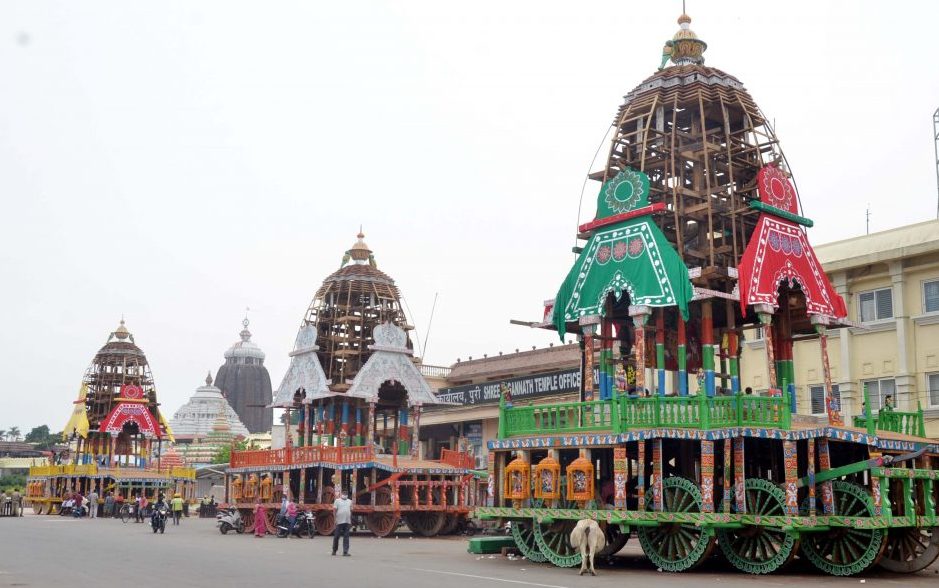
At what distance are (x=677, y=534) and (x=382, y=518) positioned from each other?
52.7 feet

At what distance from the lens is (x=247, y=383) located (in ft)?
381

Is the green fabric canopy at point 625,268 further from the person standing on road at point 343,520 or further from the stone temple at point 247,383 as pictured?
the stone temple at point 247,383

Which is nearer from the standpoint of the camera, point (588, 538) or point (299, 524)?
point (588, 538)

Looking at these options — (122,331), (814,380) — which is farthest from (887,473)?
(122,331)

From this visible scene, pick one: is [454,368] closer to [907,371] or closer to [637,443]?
[907,371]

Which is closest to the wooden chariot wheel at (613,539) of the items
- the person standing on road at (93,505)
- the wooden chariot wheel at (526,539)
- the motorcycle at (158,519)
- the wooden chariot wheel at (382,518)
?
the wooden chariot wheel at (526,539)

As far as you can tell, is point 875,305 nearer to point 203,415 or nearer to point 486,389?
Result: point 486,389

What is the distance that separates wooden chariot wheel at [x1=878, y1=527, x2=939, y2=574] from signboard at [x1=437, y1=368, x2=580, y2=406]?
27.5 metres

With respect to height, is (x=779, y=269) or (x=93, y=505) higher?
(x=779, y=269)

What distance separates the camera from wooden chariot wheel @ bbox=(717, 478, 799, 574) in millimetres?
17297

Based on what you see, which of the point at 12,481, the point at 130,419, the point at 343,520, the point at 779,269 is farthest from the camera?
the point at 12,481

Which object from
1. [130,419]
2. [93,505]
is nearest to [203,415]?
[130,419]

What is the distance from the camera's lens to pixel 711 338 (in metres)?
21.1

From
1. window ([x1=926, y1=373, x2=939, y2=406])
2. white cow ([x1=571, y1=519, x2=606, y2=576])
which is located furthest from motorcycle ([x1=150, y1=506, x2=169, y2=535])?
window ([x1=926, y1=373, x2=939, y2=406])
